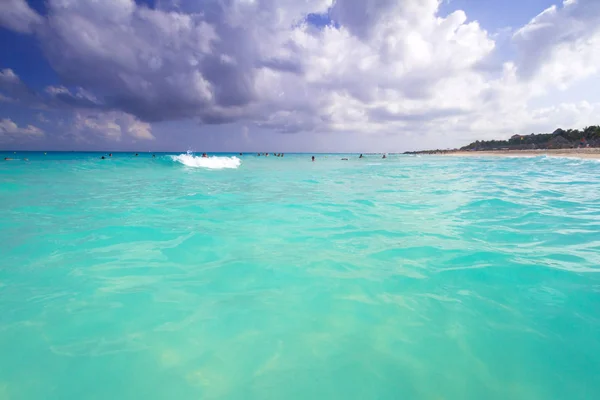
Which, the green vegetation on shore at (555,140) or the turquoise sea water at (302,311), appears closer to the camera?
the turquoise sea water at (302,311)

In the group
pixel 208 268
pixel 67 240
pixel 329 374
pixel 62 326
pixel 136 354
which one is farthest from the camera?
pixel 67 240

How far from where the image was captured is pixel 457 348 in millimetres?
3086

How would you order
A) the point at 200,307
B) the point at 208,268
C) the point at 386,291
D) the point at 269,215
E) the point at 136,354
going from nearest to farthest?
the point at 136,354
the point at 200,307
the point at 386,291
the point at 208,268
the point at 269,215

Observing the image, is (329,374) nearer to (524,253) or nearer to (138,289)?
(138,289)

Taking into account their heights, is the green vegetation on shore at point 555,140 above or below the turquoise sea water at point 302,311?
above

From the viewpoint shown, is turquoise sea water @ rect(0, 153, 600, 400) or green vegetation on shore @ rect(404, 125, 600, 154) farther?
green vegetation on shore @ rect(404, 125, 600, 154)

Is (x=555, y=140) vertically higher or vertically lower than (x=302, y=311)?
higher

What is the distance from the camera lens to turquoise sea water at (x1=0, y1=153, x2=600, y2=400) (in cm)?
273

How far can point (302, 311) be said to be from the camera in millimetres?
3801

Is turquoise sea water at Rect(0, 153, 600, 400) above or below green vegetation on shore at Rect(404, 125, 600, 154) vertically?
below

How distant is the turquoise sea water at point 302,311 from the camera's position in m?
2.73

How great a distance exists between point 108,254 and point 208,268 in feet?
7.64

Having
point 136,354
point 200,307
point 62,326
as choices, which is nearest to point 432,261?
point 200,307

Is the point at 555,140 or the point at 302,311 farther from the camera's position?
the point at 555,140
